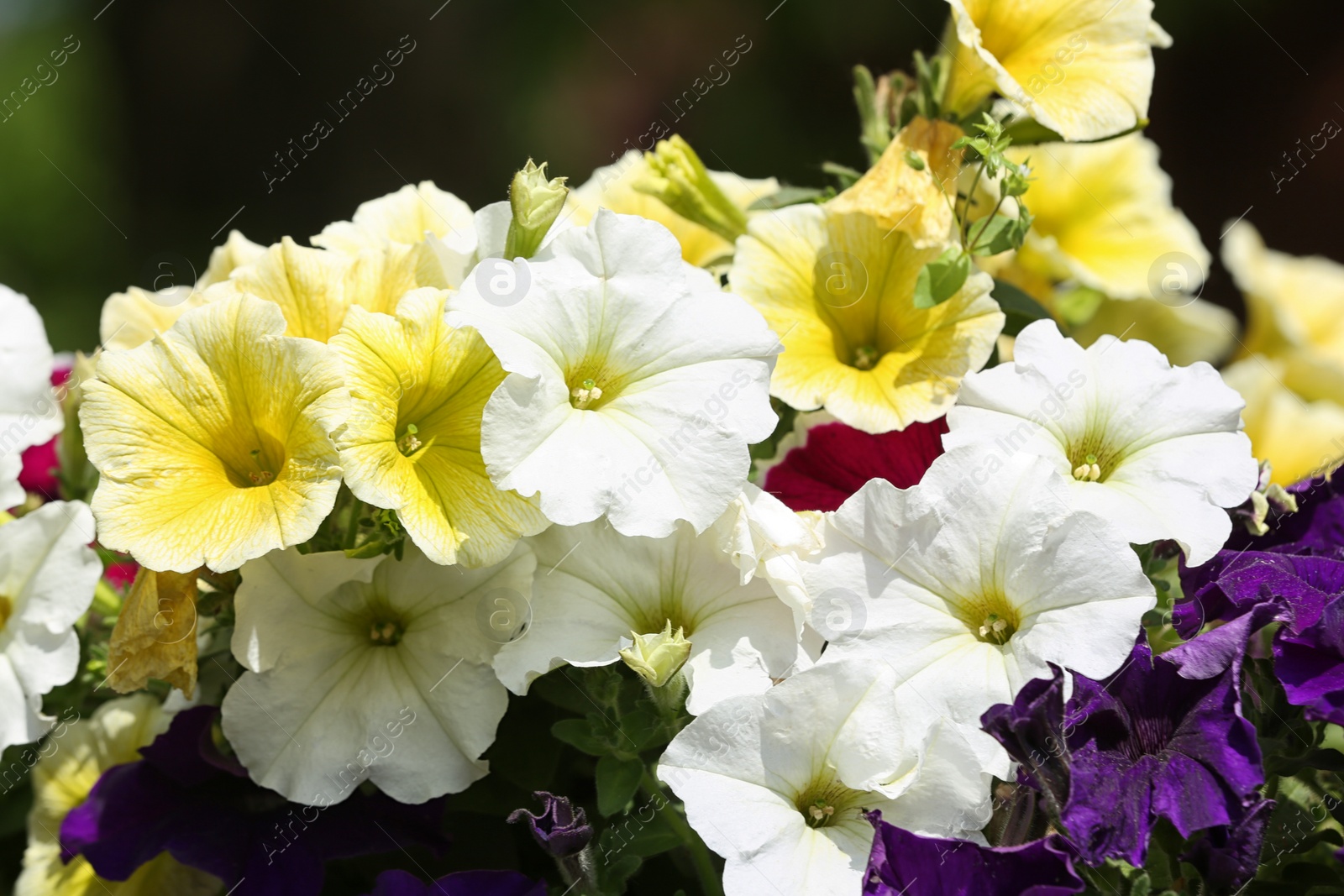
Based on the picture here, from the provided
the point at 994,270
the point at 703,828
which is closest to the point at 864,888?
the point at 703,828

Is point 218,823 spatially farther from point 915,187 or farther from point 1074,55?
point 1074,55

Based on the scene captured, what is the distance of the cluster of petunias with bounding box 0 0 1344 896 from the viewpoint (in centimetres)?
49

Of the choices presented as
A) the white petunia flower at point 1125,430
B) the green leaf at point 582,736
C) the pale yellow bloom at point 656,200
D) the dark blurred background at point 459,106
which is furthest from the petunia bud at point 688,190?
the dark blurred background at point 459,106

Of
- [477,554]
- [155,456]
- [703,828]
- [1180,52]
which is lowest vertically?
[1180,52]

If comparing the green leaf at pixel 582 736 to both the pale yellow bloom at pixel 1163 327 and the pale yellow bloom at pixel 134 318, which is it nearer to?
the pale yellow bloom at pixel 134 318

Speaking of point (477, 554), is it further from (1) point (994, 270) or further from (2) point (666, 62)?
(2) point (666, 62)

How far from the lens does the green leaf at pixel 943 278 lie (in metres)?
0.62

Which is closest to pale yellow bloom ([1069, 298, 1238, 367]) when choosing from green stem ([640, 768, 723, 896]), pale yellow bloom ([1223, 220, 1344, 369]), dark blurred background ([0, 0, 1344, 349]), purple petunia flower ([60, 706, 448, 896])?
pale yellow bloom ([1223, 220, 1344, 369])

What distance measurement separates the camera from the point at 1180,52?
249 cm

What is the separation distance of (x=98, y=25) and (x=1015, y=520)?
3222 millimetres

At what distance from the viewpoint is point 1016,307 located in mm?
727

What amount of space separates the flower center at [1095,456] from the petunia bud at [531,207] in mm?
288

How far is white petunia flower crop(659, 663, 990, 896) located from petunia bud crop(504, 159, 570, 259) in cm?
25

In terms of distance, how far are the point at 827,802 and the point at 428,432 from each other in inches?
10.3
